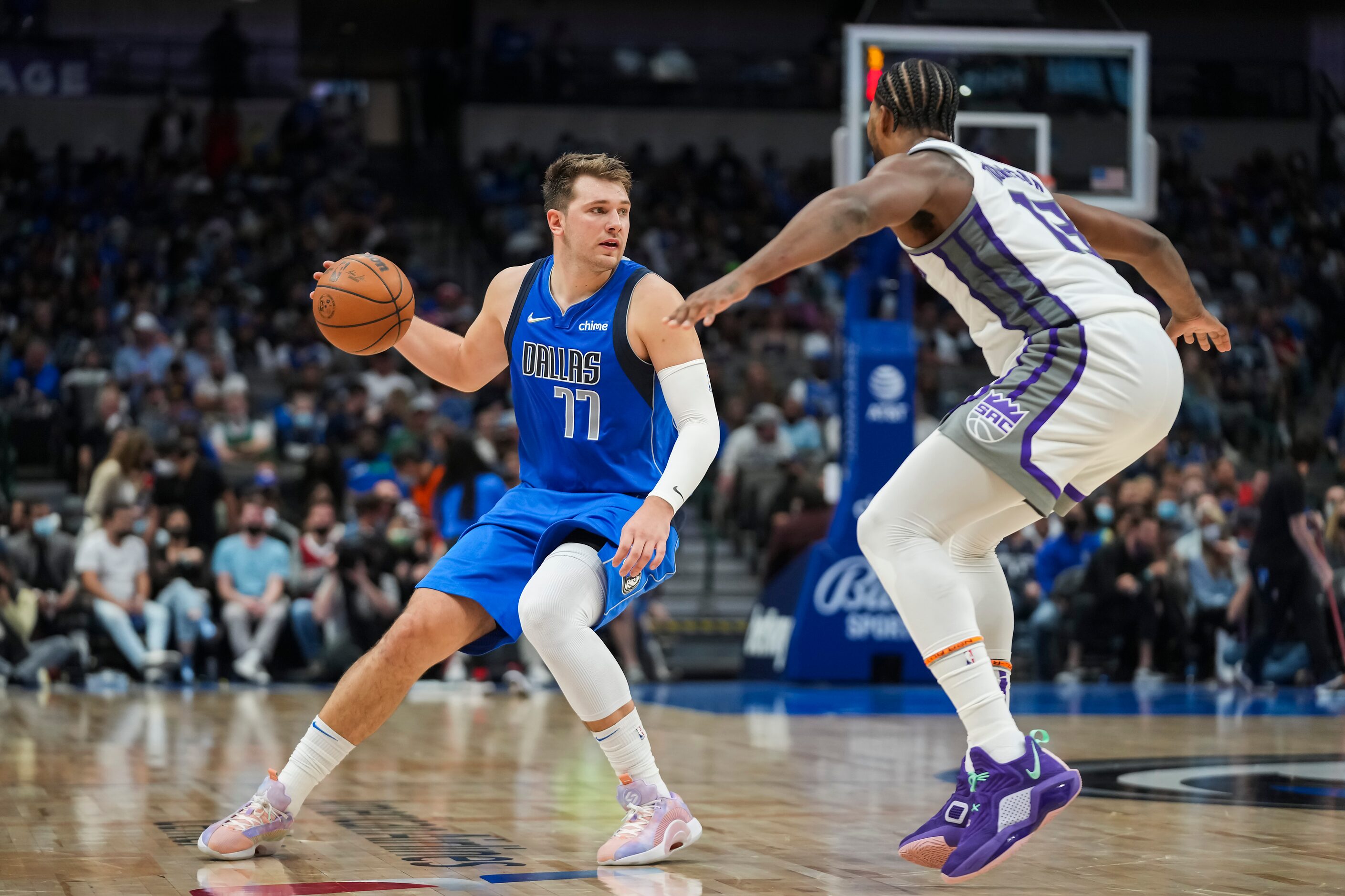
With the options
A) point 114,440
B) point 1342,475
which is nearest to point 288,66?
point 114,440

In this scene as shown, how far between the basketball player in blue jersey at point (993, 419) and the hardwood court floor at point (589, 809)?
0.34 m

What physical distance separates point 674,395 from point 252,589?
8.50 metres

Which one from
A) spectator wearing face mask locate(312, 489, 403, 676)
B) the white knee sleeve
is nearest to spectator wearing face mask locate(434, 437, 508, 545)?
spectator wearing face mask locate(312, 489, 403, 676)

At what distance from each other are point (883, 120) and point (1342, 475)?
1143 cm

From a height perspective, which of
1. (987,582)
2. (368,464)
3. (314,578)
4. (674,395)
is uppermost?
(674,395)

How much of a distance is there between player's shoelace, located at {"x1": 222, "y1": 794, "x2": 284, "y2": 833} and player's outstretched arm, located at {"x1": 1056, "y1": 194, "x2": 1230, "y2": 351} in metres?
2.75

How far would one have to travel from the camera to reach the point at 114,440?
13797 mm

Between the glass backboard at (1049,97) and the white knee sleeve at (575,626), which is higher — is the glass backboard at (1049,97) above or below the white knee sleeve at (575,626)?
above

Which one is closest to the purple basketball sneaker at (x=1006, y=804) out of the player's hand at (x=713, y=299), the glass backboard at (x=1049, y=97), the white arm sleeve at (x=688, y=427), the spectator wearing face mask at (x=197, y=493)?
the white arm sleeve at (x=688, y=427)

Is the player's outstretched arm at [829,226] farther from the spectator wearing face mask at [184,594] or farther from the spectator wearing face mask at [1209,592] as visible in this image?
the spectator wearing face mask at [1209,592]

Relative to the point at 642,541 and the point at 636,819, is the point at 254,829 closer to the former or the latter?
the point at 636,819

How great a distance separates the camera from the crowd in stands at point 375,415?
12258 millimetres

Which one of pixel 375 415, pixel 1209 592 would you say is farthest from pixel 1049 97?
pixel 375 415

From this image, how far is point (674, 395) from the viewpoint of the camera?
4605 mm
